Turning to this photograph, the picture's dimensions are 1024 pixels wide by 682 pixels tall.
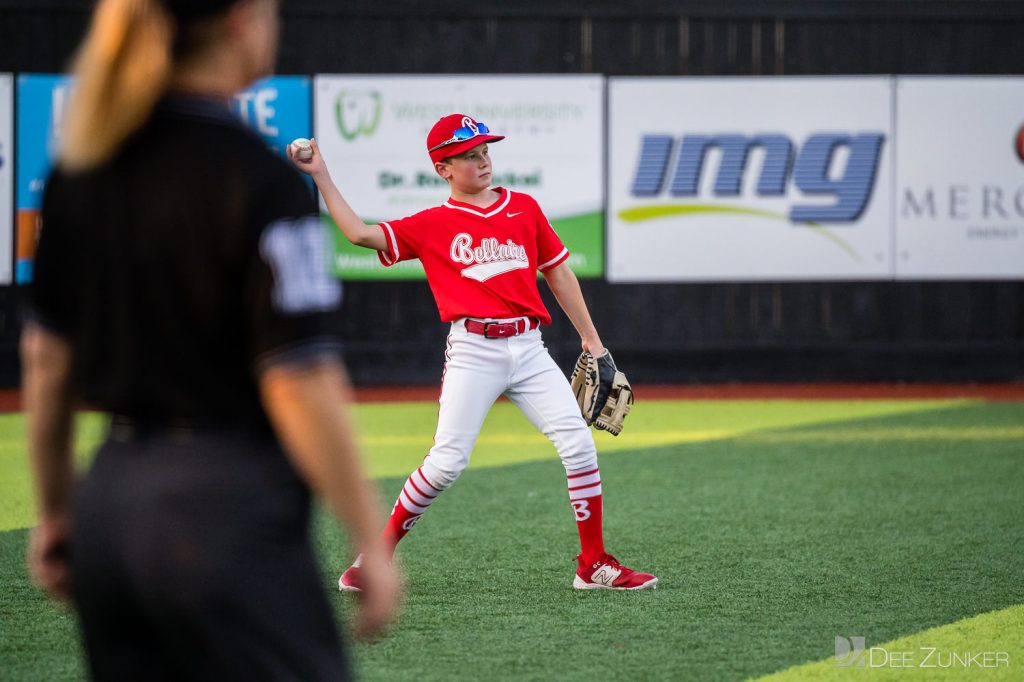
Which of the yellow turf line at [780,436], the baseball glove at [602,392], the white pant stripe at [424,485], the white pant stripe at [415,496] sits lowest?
the yellow turf line at [780,436]

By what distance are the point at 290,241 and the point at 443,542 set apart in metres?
4.78

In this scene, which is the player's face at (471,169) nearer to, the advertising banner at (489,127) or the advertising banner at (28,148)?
the advertising banner at (489,127)

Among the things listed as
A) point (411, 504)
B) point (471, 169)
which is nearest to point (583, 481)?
point (411, 504)

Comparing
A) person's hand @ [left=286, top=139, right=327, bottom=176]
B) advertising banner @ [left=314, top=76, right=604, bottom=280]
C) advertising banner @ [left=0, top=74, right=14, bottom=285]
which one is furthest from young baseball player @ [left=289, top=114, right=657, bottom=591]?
advertising banner @ [left=0, top=74, right=14, bottom=285]

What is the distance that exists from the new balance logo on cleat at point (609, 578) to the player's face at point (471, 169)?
1578 millimetres

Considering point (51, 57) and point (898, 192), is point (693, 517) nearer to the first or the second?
point (898, 192)

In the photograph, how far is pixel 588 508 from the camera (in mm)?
5566

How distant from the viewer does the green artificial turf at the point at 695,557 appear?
4.58 meters

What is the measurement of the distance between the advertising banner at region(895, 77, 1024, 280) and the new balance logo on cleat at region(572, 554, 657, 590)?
9614 mm

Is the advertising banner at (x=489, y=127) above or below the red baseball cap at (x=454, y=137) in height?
above

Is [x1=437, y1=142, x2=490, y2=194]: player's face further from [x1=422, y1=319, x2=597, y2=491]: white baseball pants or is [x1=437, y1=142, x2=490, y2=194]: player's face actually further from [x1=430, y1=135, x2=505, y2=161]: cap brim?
[x1=422, y1=319, x2=597, y2=491]: white baseball pants

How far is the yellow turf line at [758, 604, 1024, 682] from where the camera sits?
168 inches

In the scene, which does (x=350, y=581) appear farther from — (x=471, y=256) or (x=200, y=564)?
(x=200, y=564)

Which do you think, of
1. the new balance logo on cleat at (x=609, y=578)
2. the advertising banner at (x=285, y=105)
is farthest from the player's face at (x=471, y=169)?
the advertising banner at (x=285, y=105)
